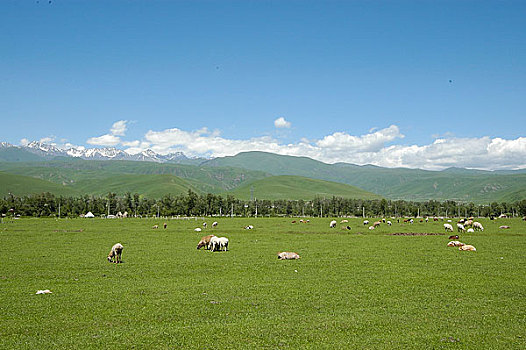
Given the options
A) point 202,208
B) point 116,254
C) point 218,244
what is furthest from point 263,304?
point 202,208

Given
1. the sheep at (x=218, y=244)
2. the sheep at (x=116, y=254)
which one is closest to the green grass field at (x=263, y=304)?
the sheep at (x=116, y=254)

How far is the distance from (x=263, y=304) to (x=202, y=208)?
5661 inches

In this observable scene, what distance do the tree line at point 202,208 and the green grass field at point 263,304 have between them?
130484mm

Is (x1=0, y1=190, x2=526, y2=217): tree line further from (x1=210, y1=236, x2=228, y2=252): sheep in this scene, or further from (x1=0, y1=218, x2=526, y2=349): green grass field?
(x1=0, y1=218, x2=526, y2=349): green grass field

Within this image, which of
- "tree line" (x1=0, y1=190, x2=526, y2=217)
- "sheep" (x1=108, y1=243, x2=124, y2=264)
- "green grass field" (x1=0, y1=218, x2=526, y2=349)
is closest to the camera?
"green grass field" (x1=0, y1=218, x2=526, y2=349)

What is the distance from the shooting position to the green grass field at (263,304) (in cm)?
1247

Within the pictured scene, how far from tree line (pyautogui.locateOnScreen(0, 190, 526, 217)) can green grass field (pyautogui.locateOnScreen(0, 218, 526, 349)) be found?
130 metres

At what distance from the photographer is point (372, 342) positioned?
12.3 metres

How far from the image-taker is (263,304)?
648 inches

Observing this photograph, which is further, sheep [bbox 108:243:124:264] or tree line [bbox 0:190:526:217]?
tree line [bbox 0:190:526:217]

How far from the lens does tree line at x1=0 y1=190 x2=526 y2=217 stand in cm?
14775

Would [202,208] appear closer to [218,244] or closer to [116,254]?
[218,244]

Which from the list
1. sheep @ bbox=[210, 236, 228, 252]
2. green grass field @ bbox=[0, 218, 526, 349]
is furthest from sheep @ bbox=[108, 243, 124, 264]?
sheep @ bbox=[210, 236, 228, 252]

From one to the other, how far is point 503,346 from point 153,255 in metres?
26.1
